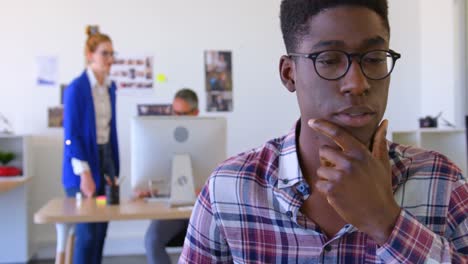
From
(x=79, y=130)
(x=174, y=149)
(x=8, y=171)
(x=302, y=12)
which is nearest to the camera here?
(x=302, y=12)

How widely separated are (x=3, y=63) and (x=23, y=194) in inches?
46.7

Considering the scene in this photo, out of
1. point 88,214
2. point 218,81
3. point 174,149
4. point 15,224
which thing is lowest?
point 15,224

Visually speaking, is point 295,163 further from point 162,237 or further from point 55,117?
point 55,117

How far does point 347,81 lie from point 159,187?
1.79m

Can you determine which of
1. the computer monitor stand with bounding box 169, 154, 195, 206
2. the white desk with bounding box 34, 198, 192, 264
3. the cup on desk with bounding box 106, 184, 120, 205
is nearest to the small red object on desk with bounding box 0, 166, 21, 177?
the white desk with bounding box 34, 198, 192, 264

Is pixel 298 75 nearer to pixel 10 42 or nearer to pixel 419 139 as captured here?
pixel 419 139

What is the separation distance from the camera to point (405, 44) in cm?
491

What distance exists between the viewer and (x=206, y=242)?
36.0 inches

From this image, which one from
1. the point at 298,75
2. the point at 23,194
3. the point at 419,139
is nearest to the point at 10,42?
the point at 23,194

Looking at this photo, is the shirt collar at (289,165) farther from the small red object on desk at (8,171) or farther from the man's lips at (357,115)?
the small red object on desk at (8,171)

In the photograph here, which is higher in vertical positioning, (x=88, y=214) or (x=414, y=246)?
(x=414, y=246)

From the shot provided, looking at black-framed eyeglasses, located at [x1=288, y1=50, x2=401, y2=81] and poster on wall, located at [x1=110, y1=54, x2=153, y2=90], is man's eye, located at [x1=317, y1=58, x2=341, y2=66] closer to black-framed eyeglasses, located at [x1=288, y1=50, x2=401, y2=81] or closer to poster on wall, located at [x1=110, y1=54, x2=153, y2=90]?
black-framed eyeglasses, located at [x1=288, y1=50, x2=401, y2=81]

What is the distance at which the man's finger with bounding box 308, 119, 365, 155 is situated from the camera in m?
0.69

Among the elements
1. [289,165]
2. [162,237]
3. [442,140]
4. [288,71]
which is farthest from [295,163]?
[442,140]
